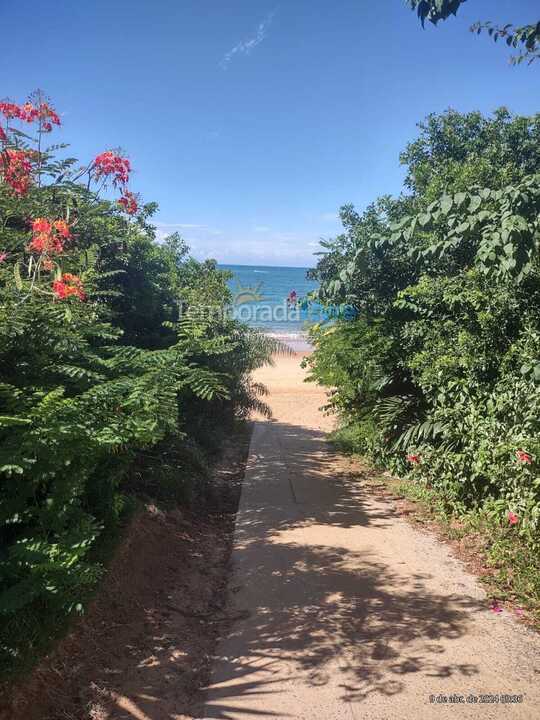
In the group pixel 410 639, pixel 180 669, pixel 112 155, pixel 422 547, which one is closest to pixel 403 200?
pixel 112 155

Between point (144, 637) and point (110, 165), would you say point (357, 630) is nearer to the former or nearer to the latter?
point (144, 637)

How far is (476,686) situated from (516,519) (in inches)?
70.1

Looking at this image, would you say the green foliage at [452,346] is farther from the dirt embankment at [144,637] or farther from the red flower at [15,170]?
the red flower at [15,170]

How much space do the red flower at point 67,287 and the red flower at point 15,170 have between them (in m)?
1.49

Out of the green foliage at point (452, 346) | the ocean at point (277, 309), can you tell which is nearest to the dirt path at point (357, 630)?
the green foliage at point (452, 346)

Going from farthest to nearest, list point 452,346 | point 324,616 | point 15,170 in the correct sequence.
→ 1. point 452,346
2. point 15,170
3. point 324,616

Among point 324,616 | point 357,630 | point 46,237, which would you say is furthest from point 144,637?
point 46,237

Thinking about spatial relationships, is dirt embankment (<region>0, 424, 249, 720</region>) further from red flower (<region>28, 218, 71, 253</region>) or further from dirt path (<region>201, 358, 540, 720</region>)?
red flower (<region>28, 218, 71, 253</region>)

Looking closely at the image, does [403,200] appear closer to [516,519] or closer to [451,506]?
[451,506]

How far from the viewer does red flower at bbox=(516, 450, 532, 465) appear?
14.0 feet

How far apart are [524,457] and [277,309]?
35.7 meters

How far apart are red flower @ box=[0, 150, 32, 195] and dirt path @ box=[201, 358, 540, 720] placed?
3893mm

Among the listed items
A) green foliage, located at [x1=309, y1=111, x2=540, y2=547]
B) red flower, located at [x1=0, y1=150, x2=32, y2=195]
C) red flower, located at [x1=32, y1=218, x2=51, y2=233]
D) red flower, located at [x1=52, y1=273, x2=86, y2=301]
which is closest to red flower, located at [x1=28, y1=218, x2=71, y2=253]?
red flower, located at [x1=32, y1=218, x2=51, y2=233]

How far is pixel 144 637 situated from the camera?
3.58 metres
